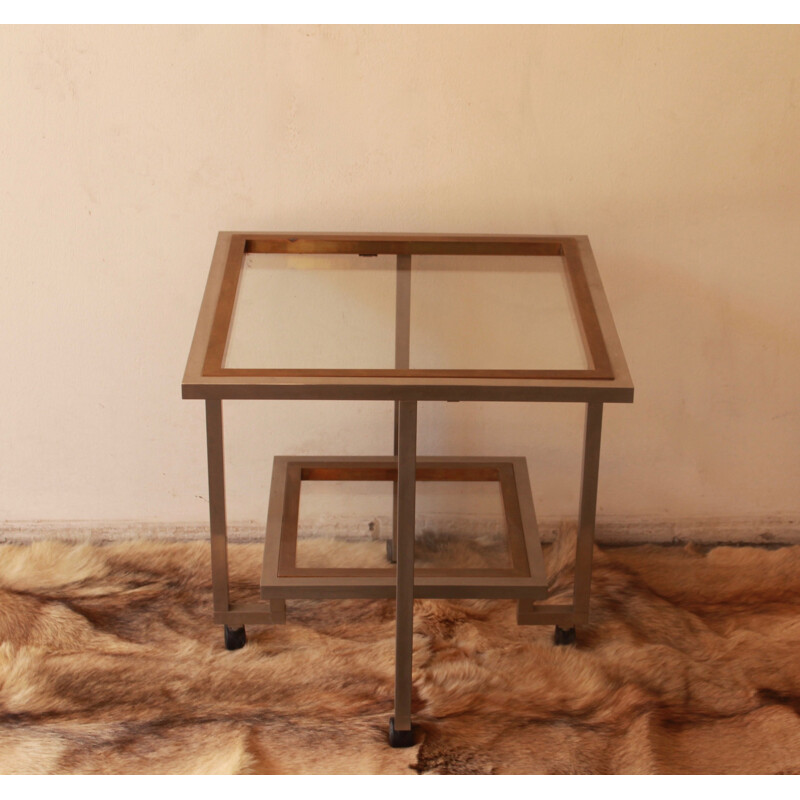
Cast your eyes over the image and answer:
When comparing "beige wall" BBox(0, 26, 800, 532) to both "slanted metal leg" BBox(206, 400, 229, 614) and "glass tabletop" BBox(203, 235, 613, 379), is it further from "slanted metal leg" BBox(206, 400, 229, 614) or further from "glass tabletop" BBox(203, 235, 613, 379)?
"slanted metal leg" BBox(206, 400, 229, 614)

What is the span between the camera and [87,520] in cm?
256

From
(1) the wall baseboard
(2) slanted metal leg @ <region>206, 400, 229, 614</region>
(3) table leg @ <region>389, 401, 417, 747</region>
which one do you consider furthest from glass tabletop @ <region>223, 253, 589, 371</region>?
(1) the wall baseboard

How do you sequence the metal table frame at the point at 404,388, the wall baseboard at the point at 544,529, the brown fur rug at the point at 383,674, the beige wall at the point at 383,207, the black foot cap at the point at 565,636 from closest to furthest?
the metal table frame at the point at 404,388 < the brown fur rug at the point at 383,674 < the beige wall at the point at 383,207 < the black foot cap at the point at 565,636 < the wall baseboard at the point at 544,529

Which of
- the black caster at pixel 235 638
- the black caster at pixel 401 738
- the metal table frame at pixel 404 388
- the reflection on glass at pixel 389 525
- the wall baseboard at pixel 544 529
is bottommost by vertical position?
the black caster at pixel 401 738

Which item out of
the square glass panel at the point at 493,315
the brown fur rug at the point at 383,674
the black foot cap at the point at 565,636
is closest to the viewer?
the square glass panel at the point at 493,315

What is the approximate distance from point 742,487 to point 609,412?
41 centimetres

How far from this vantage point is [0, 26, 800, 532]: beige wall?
213 cm

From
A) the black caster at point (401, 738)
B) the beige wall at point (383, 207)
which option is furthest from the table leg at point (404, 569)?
the beige wall at point (383, 207)

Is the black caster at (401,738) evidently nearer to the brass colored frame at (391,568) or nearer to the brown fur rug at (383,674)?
the brown fur rug at (383,674)

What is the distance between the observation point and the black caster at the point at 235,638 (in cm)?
221

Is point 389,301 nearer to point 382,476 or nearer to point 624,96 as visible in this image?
point 382,476

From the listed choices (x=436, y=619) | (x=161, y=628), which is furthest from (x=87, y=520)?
(x=436, y=619)

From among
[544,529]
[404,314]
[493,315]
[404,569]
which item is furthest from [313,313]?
[544,529]

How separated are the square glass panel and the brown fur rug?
25.4 inches
